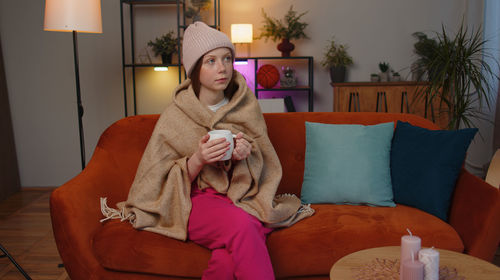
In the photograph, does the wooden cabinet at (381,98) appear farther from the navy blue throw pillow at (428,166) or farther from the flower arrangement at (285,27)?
the navy blue throw pillow at (428,166)

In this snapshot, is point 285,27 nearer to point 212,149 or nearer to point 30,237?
point 30,237

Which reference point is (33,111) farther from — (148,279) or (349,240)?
(349,240)

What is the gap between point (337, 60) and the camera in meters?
4.31

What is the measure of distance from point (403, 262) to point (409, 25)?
373 cm

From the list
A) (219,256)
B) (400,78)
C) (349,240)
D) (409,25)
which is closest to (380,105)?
(400,78)

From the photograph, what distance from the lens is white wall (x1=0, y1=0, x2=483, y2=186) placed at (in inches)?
161

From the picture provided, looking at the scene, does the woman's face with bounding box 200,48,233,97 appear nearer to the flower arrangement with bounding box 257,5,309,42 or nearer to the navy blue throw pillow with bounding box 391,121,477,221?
the navy blue throw pillow with bounding box 391,121,477,221

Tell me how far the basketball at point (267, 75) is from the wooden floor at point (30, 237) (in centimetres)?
220

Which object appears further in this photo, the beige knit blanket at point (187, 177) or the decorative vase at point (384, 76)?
the decorative vase at point (384, 76)

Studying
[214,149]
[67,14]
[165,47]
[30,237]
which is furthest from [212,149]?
[165,47]

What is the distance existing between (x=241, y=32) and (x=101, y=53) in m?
1.34

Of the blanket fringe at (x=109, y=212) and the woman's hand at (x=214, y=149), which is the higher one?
the woman's hand at (x=214, y=149)

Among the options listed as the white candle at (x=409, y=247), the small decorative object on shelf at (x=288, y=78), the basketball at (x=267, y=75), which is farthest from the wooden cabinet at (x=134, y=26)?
the white candle at (x=409, y=247)

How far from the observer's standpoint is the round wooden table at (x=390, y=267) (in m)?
1.23
